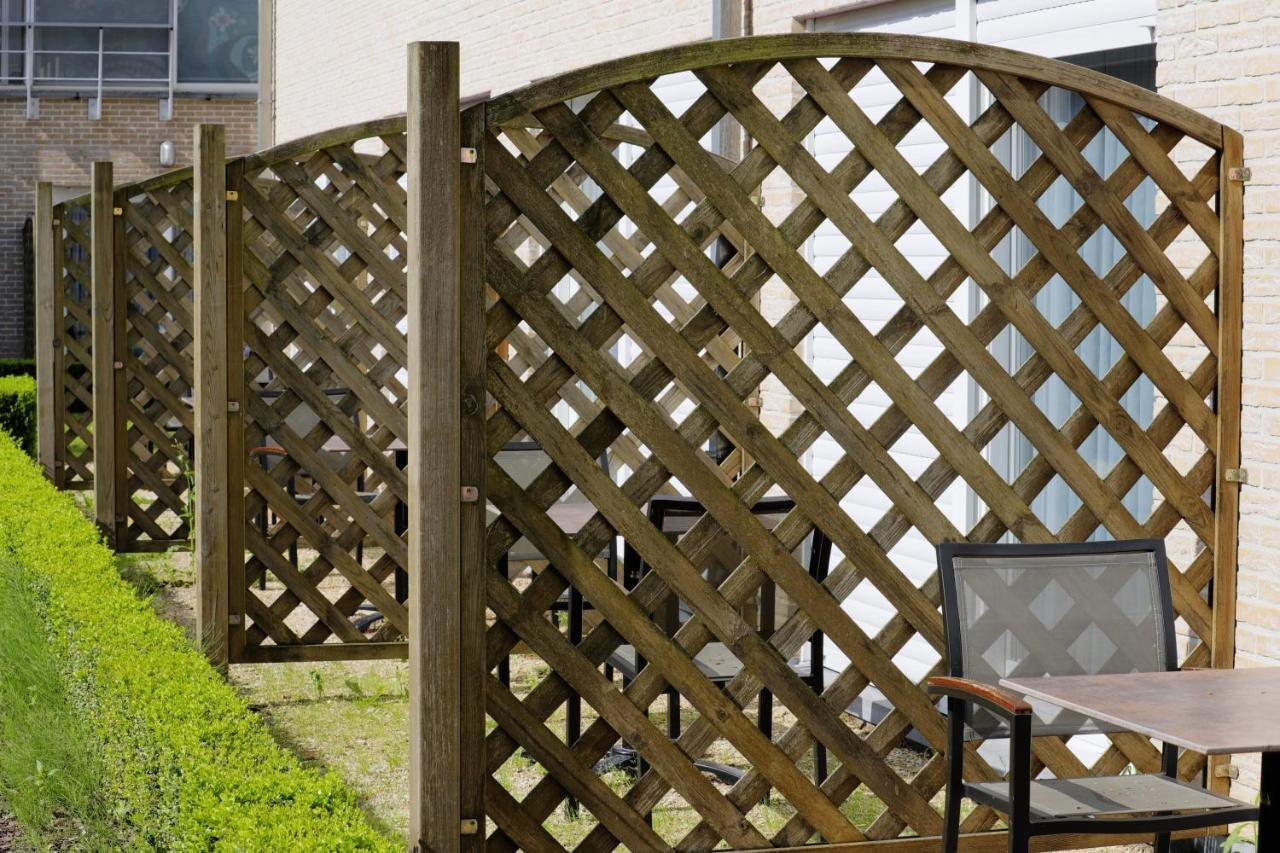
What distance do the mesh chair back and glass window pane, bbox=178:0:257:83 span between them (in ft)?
58.3

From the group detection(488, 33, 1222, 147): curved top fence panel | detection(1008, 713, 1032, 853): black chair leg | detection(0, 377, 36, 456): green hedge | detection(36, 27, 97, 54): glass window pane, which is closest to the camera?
detection(1008, 713, 1032, 853): black chair leg

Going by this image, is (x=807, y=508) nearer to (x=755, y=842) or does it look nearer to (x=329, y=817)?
(x=755, y=842)

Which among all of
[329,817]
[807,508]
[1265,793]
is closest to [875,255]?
[807,508]

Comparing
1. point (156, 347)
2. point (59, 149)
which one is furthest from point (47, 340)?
point (59, 149)

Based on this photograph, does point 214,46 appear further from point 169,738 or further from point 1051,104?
point 169,738

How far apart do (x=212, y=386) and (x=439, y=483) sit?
7.98ft

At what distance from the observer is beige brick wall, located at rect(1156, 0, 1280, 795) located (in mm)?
3797

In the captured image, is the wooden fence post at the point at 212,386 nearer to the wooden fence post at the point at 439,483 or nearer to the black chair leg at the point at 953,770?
the wooden fence post at the point at 439,483

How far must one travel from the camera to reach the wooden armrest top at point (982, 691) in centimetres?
278

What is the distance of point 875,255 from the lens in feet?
11.5

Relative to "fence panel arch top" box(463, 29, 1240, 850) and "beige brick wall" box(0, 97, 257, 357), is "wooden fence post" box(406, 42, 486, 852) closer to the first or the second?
"fence panel arch top" box(463, 29, 1240, 850)

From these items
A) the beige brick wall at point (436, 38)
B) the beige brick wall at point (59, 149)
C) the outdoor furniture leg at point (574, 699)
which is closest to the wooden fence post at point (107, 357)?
the beige brick wall at point (436, 38)

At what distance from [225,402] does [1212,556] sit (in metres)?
3.15

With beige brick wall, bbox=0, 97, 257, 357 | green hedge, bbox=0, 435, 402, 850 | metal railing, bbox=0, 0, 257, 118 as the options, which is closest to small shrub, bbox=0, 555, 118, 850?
green hedge, bbox=0, 435, 402, 850
